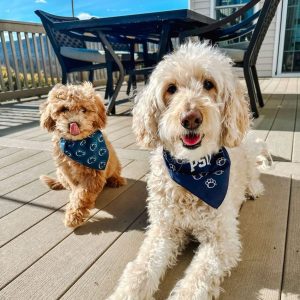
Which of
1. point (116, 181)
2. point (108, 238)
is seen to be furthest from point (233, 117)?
point (116, 181)

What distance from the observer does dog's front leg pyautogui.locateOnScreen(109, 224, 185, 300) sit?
1.27m

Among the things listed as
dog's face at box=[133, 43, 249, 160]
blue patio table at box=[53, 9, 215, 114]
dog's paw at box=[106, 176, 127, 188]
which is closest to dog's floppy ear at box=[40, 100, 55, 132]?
dog's paw at box=[106, 176, 127, 188]

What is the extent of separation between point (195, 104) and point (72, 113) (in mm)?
1056

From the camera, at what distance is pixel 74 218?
6.14 ft

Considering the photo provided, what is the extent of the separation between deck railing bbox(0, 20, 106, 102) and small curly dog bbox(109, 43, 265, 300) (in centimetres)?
574

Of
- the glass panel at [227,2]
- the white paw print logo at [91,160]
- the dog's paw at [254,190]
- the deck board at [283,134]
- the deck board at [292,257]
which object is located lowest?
the deck board at [292,257]

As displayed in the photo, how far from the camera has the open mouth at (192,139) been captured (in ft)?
4.68

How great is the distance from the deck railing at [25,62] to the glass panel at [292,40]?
20.9 feet

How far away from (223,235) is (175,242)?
0.26 m

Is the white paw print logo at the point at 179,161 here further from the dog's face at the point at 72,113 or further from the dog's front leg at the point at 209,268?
the dog's face at the point at 72,113

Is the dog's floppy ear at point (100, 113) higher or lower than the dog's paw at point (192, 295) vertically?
higher

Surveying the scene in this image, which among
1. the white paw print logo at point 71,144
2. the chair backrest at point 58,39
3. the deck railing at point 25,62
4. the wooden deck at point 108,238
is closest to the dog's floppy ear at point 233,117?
the wooden deck at point 108,238

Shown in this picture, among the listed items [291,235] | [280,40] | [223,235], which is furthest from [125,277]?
[280,40]

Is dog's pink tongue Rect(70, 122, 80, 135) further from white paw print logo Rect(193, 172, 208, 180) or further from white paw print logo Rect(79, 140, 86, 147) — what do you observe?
white paw print logo Rect(193, 172, 208, 180)
